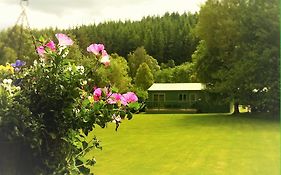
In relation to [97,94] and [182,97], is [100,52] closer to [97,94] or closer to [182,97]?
[97,94]

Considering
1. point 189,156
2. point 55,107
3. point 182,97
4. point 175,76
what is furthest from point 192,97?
point 55,107

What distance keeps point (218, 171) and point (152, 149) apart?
172 inches

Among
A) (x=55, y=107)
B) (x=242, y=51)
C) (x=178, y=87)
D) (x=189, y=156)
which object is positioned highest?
(x=242, y=51)

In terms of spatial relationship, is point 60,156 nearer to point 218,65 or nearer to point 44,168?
point 44,168

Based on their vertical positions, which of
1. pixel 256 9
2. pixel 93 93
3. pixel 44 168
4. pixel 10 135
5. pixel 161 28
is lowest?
pixel 44 168

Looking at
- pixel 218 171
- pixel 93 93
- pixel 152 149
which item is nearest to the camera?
pixel 93 93

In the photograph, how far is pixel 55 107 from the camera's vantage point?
2770 millimetres

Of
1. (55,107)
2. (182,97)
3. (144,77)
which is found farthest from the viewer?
(144,77)

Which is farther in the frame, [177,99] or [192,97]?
[177,99]

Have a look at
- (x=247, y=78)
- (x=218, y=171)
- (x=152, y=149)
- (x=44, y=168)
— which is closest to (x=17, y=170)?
(x=44, y=168)

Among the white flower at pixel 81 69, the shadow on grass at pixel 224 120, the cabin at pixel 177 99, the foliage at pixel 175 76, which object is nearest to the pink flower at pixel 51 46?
the white flower at pixel 81 69

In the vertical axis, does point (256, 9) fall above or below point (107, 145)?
above

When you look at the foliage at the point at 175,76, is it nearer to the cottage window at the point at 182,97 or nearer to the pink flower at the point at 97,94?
the cottage window at the point at 182,97

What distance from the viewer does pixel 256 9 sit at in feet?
108
